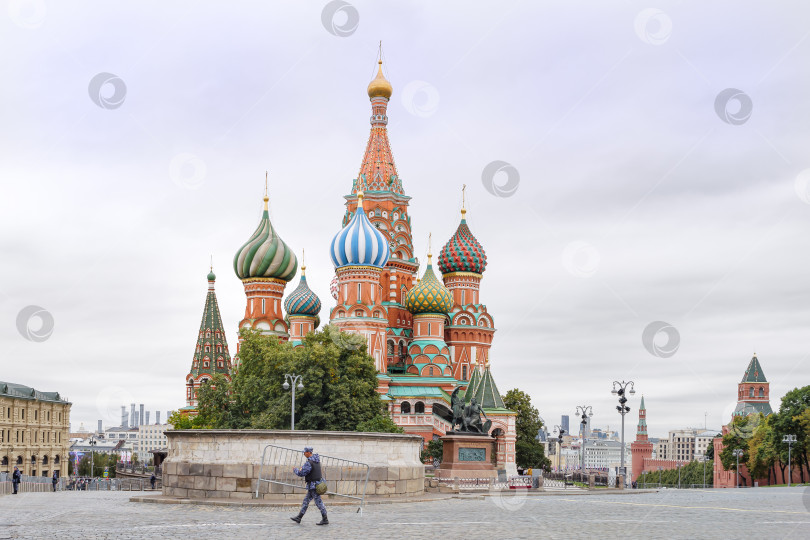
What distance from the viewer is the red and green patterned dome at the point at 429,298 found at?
63.8 metres

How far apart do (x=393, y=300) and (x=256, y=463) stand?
48.1 metres

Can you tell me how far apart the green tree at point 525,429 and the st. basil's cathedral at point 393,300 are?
10.0 ft

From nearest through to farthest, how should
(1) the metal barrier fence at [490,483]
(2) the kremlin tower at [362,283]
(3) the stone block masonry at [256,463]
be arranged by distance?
(3) the stone block masonry at [256,463] → (1) the metal barrier fence at [490,483] → (2) the kremlin tower at [362,283]

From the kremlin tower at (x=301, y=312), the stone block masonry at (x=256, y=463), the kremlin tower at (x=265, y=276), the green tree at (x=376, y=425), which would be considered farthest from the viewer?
the kremlin tower at (x=265, y=276)

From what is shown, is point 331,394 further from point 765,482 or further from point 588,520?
point 765,482

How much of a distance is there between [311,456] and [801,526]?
8192 mm

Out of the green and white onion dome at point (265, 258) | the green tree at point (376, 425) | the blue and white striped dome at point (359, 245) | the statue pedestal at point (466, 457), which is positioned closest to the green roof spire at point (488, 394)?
the blue and white striped dome at point (359, 245)

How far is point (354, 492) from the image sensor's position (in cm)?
1978

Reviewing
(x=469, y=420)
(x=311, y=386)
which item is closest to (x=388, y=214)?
(x=311, y=386)

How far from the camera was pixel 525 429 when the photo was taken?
208 ft

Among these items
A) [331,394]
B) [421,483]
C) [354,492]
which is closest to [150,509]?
[354,492]

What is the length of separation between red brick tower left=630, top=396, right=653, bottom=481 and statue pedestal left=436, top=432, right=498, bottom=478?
12932 centimetres

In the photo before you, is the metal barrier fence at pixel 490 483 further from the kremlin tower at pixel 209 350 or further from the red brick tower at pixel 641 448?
the red brick tower at pixel 641 448

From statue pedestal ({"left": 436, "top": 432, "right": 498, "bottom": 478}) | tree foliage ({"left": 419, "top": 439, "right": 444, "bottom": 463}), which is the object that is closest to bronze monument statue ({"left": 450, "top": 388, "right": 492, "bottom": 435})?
statue pedestal ({"left": 436, "top": 432, "right": 498, "bottom": 478})
